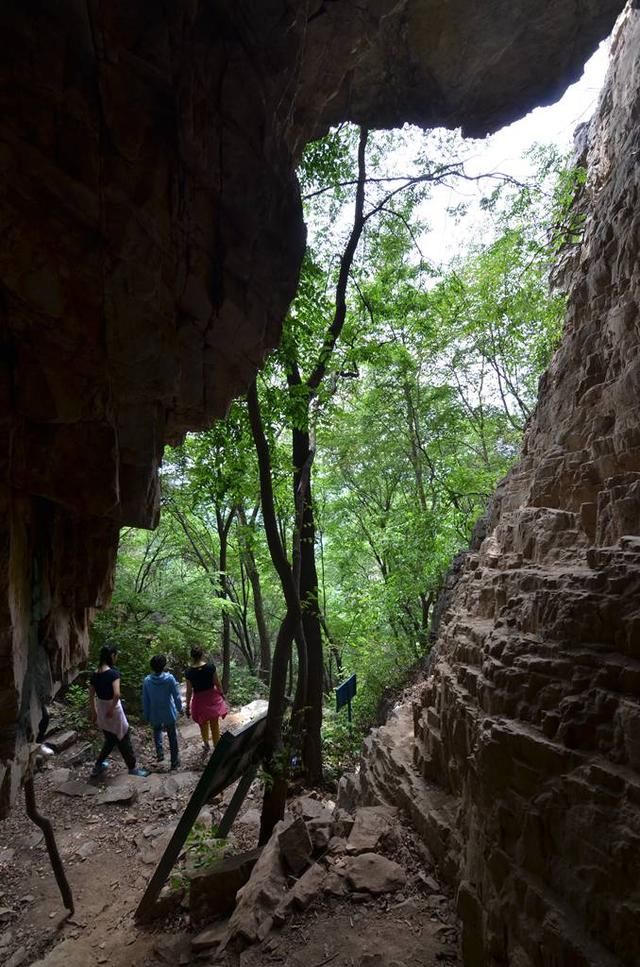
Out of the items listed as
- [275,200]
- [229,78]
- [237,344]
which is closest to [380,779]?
[237,344]

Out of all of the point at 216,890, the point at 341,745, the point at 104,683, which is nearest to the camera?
the point at 216,890

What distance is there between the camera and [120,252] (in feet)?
15.0

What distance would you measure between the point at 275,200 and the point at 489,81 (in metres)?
7.09

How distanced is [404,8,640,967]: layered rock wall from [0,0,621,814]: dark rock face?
4.28 m

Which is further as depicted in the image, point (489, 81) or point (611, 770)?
point (489, 81)

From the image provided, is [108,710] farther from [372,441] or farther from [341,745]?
[372,441]

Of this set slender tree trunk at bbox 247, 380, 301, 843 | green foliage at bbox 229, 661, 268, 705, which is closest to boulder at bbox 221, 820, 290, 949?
slender tree trunk at bbox 247, 380, 301, 843

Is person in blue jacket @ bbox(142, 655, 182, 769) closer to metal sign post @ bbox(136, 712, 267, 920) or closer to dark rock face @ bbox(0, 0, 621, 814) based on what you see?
dark rock face @ bbox(0, 0, 621, 814)

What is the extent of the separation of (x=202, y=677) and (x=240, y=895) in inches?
175

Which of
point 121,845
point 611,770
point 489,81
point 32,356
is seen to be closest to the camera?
point 611,770

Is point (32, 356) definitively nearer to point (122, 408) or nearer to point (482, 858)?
point (122, 408)

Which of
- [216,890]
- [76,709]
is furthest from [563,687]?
[76,709]

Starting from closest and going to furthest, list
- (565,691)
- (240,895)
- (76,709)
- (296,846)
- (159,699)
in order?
(565,691), (240,895), (296,846), (159,699), (76,709)

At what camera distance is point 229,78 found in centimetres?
482
